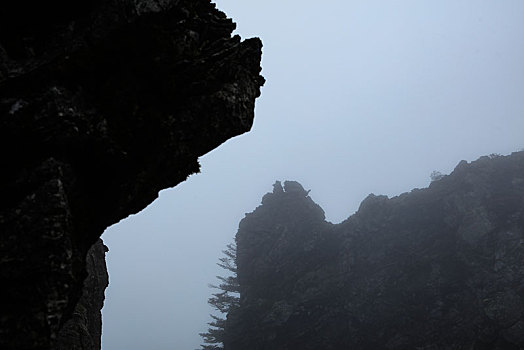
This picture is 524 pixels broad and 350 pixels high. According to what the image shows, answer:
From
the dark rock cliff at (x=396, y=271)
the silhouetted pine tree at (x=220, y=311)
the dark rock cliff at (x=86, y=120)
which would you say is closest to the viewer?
the dark rock cliff at (x=86, y=120)

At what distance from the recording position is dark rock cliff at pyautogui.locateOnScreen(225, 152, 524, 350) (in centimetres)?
4241

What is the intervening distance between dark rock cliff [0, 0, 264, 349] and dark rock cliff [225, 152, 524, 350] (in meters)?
41.0

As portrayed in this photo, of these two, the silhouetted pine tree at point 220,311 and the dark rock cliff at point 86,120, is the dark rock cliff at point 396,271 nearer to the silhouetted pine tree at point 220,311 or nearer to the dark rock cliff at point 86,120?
the silhouetted pine tree at point 220,311

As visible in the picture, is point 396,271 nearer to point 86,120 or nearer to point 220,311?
point 220,311

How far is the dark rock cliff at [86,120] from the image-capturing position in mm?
9156

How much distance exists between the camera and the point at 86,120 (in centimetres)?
1086

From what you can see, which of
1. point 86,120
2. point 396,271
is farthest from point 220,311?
point 86,120

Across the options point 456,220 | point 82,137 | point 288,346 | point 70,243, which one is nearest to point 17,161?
point 82,137

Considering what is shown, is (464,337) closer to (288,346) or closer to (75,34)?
(288,346)

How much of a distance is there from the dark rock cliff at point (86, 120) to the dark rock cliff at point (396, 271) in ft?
134

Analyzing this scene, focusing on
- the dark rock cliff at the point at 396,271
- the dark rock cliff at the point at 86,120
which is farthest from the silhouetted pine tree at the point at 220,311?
the dark rock cliff at the point at 86,120

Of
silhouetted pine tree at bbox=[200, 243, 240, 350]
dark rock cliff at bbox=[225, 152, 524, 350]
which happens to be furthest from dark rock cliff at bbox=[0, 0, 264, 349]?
silhouetted pine tree at bbox=[200, 243, 240, 350]

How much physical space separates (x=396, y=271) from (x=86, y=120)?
1989 inches

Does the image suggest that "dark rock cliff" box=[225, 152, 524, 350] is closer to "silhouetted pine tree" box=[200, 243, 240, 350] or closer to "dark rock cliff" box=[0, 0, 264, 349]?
"silhouetted pine tree" box=[200, 243, 240, 350]
